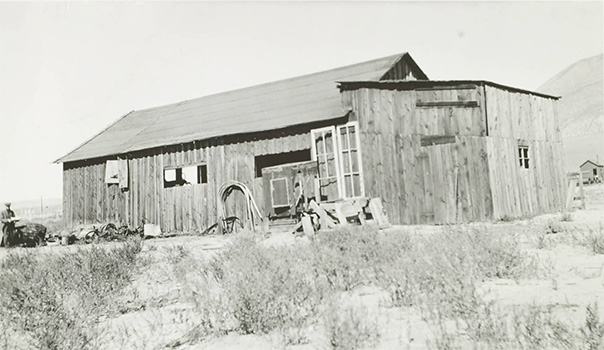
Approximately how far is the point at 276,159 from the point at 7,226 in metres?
10.8

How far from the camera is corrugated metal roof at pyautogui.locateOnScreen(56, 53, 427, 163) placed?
17.0 metres

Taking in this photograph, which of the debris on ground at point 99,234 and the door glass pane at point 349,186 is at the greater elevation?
the door glass pane at point 349,186

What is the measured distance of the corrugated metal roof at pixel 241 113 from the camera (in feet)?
55.8

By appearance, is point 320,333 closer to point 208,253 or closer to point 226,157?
point 208,253

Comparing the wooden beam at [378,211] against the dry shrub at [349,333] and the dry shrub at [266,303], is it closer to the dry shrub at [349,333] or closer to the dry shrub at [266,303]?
the dry shrub at [266,303]

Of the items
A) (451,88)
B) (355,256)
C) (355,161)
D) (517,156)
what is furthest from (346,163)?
(355,256)

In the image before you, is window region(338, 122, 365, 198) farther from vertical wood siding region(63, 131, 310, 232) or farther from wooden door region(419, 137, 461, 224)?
wooden door region(419, 137, 461, 224)

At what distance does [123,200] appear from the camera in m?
20.3

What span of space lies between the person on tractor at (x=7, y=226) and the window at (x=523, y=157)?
734 inches

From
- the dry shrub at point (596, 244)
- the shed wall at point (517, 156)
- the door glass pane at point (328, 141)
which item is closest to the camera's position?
the dry shrub at point (596, 244)

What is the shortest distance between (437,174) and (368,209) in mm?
2482

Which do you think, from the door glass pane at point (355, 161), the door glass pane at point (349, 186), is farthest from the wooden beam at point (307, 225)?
the door glass pane at point (355, 161)

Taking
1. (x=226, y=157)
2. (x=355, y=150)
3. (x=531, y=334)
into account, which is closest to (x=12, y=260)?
(x=226, y=157)

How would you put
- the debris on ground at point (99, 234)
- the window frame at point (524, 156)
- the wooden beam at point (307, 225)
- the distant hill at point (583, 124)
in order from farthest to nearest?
the distant hill at point (583, 124)
the debris on ground at point (99, 234)
the window frame at point (524, 156)
the wooden beam at point (307, 225)
